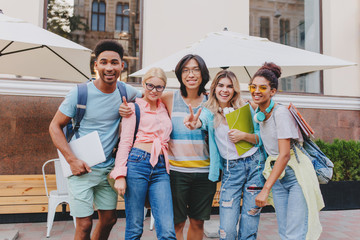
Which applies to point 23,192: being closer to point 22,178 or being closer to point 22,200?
point 22,200

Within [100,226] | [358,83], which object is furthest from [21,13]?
[358,83]

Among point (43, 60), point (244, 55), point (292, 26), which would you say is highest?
point (292, 26)

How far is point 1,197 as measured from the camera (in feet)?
14.5

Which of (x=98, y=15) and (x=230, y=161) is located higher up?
(x=98, y=15)

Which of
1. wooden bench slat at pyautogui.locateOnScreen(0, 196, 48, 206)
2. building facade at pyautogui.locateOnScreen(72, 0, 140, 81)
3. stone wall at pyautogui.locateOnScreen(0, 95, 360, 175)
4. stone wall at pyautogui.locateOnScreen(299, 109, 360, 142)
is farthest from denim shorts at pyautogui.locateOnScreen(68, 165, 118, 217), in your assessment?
stone wall at pyautogui.locateOnScreen(299, 109, 360, 142)

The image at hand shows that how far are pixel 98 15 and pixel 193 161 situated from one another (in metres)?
5.43

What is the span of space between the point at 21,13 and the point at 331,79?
23.8 feet

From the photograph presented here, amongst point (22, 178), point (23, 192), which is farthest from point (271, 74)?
point (22, 178)

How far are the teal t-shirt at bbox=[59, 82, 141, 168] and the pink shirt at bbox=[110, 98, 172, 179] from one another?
17 cm

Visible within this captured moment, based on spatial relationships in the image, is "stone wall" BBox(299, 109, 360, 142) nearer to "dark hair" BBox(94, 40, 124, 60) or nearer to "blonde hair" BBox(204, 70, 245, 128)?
"blonde hair" BBox(204, 70, 245, 128)

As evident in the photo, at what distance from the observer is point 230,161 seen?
2490 mm

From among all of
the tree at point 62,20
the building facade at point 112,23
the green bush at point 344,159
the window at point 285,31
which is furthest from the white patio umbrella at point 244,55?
the window at point 285,31

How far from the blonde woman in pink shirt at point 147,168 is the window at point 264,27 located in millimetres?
5881

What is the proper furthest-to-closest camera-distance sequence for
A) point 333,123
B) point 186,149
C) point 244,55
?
point 333,123 < point 244,55 < point 186,149
